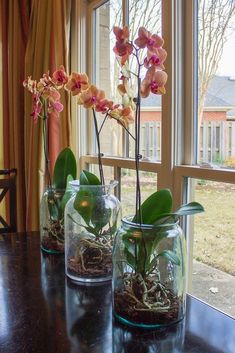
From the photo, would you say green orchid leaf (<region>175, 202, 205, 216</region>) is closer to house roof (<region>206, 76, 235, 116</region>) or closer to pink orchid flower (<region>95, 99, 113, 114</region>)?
pink orchid flower (<region>95, 99, 113, 114</region>)

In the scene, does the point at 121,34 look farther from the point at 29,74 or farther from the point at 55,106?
the point at 29,74

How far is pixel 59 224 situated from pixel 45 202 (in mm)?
90

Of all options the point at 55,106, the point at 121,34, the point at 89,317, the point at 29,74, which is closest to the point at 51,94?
the point at 55,106

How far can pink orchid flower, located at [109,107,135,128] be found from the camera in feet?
2.96

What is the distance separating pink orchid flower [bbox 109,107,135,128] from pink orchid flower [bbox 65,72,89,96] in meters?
0.12

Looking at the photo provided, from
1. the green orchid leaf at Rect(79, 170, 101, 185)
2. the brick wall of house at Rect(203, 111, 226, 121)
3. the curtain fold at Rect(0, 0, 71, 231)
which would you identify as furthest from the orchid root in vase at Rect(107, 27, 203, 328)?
the curtain fold at Rect(0, 0, 71, 231)

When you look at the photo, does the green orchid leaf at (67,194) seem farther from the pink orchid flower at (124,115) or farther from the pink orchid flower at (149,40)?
the pink orchid flower at (149,40)

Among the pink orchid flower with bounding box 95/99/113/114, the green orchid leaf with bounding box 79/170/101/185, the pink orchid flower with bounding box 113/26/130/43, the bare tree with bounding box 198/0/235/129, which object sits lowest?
the green orchid leaf with bounding box 79/170/101/185

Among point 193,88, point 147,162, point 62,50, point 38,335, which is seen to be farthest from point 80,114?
point 38,335

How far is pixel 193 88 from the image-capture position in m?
1.42

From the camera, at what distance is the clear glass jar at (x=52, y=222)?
122cm

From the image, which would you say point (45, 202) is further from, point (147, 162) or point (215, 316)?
point (215, 316)

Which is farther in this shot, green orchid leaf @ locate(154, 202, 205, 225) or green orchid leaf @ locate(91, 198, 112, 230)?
green orchid leaf @ locate(91, 198, 112, 230)

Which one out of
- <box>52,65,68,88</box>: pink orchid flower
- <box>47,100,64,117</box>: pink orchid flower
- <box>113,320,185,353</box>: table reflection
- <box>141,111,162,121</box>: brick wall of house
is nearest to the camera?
<box>113,320,185,353</box>: table reflection
